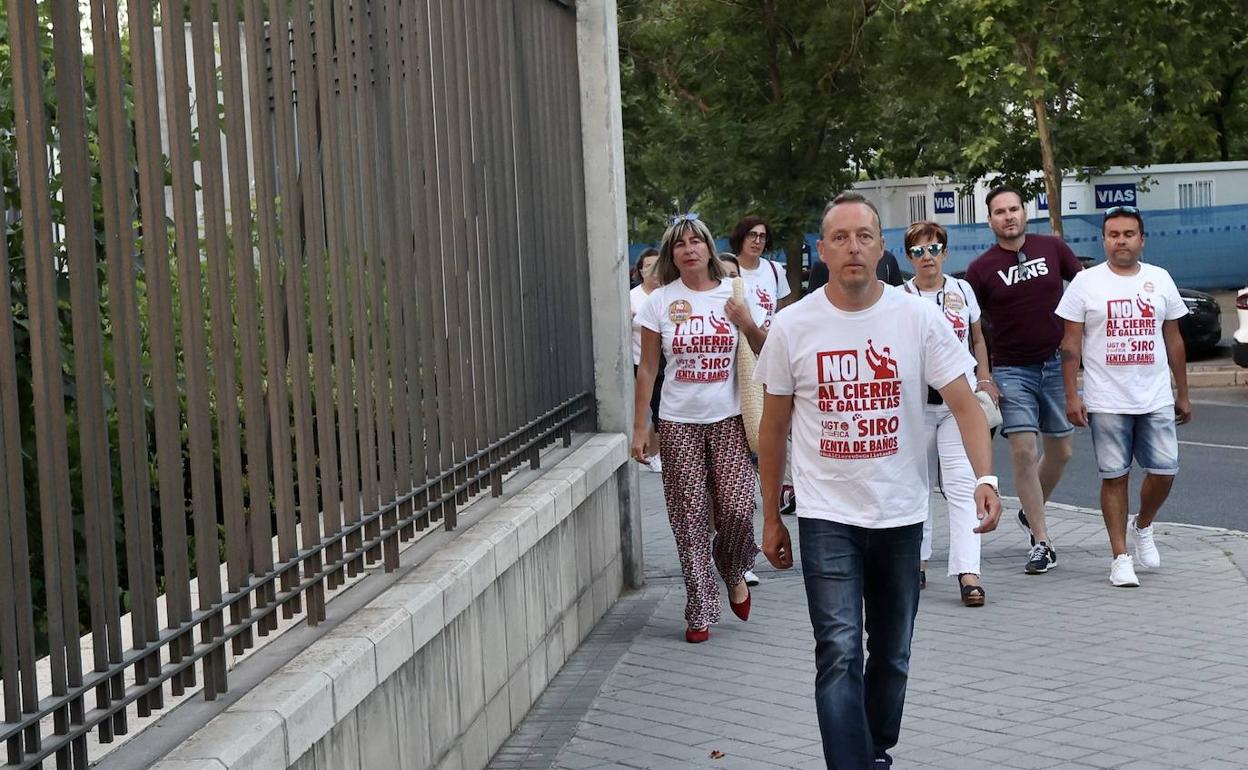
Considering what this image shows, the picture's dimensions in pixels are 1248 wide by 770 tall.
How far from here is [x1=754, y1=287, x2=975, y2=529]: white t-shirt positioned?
5262 mm

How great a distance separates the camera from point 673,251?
853 centimetres

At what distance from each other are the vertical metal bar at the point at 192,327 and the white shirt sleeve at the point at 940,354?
2183 mm

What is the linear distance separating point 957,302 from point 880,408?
3.92m

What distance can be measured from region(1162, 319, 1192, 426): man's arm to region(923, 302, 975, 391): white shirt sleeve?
3942mm

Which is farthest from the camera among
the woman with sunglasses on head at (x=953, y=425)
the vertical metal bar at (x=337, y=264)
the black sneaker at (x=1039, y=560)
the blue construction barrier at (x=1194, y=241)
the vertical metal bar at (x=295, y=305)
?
the blue construction barrier at (x=1194, y=241)

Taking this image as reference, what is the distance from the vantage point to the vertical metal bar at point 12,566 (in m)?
3.04

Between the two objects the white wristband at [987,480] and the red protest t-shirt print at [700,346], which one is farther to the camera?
the red protest t-shirt print at [700,346]

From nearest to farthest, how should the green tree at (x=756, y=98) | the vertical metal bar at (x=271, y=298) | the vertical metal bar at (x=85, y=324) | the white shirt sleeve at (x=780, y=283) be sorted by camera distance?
1. the vertical metal bar at (x=85, y=324)
2. the vertical metal bar at (x=271, y=298)
3. the white shirt sleeve at (x=780, y=283)
4. the green tree at (x=756, y=98)

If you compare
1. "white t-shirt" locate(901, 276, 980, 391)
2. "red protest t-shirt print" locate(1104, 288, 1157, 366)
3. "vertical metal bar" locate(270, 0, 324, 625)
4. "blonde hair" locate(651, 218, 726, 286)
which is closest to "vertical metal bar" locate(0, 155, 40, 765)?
"vertical metal bar" locate(270, 0, 324, 625)

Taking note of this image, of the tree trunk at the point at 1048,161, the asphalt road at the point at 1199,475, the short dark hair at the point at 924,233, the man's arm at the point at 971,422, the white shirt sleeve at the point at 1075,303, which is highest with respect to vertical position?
the tree trunk at the point at 1048,161

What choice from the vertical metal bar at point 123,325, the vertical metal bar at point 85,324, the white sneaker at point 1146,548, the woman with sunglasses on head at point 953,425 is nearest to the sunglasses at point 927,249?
the woman with sunglasses on head at point 953,425

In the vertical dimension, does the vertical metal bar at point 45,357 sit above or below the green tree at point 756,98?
below

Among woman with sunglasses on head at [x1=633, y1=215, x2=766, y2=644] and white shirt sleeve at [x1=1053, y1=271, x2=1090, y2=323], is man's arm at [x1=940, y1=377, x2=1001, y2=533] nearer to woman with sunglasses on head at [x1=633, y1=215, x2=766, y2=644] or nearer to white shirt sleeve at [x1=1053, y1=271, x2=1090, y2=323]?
woman with sunglasses on head at [x1=633, y1=215, x2=766, y2=644]

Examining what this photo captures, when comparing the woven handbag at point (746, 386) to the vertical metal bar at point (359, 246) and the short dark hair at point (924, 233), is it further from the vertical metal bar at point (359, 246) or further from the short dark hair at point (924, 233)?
the vertical metal bar at point (359, 246)
